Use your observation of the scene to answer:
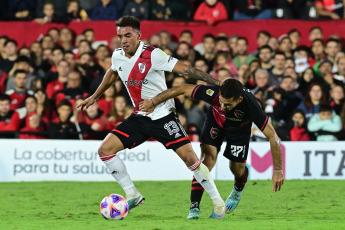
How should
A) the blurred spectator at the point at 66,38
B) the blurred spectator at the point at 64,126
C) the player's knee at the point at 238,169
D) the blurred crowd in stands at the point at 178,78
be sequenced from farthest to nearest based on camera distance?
the blurred spectator at the point at 66,38, the blurred crowd in stands at the point at 178,78, the blurred spectator at the point at 64,126, the player's knee at the point at 238,169

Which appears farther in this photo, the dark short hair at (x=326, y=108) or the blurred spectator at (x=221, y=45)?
the blurred spectator at (x=221, y=45)

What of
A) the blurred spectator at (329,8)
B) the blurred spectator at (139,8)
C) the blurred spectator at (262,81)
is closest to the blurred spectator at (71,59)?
the blurred spectator at (139,8)

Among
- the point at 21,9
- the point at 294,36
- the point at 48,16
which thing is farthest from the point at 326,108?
the point at 21,9

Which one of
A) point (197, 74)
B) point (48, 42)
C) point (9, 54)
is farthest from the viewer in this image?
point (48, 42)

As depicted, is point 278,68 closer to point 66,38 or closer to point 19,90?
point 66,38

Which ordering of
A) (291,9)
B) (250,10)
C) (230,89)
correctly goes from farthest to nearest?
(291,9)
(250,10)
(230,89)

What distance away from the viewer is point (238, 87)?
8.74 m

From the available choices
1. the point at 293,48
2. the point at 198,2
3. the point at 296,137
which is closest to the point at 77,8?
the point at 198,2

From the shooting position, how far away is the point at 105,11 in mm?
18750

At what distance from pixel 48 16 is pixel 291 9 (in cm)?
555

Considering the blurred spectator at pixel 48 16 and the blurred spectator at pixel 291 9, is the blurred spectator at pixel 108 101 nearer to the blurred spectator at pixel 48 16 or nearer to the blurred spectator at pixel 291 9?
the blurred spectator at pixel 48 16

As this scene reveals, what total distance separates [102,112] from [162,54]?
6237 mm

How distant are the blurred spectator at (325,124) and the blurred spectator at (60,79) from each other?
4.88 m

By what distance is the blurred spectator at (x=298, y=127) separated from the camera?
15172 millimetres
